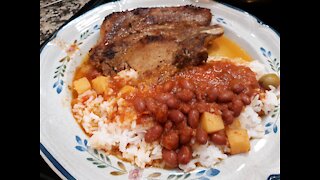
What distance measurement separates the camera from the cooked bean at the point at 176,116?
2.86 m

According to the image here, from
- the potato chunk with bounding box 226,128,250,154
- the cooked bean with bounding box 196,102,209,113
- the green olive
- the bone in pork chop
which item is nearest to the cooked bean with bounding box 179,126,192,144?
the cooked bean with bounding box 196,102,209,113

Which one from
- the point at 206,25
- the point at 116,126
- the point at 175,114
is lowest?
the point at 116,126

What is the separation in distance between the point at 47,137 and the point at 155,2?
241cm

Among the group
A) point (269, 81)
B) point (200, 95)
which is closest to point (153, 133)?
point (200, 95)

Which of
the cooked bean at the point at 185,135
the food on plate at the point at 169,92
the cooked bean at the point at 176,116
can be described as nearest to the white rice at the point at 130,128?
the food on plate at the point at 169,92

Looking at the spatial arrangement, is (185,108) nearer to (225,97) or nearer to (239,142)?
(225,97)

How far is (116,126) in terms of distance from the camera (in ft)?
9.95

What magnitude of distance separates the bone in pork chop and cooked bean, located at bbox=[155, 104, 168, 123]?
0.58 meters

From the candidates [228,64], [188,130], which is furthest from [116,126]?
[228,64]

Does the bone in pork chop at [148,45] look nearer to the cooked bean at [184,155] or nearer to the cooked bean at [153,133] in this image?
the cooked bean at [153,133]

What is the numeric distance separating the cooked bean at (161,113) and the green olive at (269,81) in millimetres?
1154

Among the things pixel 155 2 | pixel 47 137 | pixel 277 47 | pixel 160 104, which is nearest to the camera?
pixel 47 137

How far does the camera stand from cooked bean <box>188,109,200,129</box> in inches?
112

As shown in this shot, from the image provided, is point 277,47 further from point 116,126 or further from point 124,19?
point 116,126
